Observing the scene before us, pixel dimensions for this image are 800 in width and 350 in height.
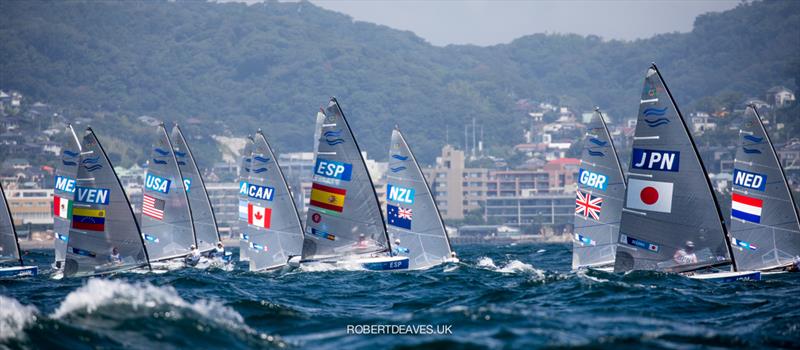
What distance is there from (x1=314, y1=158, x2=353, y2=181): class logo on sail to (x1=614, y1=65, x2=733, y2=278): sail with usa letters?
10.8 metres

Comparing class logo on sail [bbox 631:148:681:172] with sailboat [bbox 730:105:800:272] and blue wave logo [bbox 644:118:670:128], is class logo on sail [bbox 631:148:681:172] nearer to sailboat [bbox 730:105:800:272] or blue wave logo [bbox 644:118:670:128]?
blue wave logo [bbox 644:118:670:128]

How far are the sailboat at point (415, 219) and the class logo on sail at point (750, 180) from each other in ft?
33.3

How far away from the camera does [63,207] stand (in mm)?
45875

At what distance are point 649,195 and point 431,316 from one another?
9054mm

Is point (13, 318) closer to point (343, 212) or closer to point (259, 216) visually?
point (343, 212)

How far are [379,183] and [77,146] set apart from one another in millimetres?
136876

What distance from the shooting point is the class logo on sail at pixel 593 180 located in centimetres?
3872

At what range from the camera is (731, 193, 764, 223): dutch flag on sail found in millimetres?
33438

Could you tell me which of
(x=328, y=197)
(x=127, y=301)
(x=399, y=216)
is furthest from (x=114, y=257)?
(x=127, y=301)

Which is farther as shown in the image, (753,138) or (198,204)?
(198,204)

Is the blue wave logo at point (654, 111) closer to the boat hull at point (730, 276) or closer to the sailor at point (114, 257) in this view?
the boat hull at point (730, 276)

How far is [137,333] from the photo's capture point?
21328mm

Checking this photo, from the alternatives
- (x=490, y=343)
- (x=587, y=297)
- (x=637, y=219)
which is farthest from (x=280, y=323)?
(x=637, y=219)

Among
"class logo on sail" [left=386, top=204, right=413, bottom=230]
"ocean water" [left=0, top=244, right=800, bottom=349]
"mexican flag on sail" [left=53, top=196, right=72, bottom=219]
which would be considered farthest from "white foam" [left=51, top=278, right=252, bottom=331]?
"mexican flag on sail" [left=53, top=196, right=72, bottom=219]
